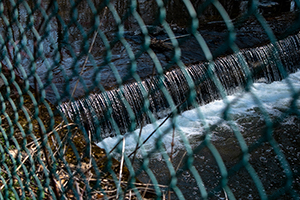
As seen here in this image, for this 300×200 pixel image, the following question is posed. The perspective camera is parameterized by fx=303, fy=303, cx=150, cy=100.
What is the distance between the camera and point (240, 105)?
19.8 ft

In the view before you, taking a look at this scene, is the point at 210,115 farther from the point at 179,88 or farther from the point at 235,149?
the point at 235,149

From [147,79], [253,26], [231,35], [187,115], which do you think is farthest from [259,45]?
[231,35]

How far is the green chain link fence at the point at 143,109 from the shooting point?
739 mm

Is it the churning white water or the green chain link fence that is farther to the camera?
the churning white water

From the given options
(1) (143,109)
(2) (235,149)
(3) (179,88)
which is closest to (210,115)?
(3) (179,88)

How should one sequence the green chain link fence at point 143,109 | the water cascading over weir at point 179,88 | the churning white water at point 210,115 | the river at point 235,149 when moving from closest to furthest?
the green chain link fence at point 143,109
the river at point 235,149
the water cascading over weir at point 179,88
the churning white water at point 210,115

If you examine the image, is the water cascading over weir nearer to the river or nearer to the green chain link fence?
the green chain link fence

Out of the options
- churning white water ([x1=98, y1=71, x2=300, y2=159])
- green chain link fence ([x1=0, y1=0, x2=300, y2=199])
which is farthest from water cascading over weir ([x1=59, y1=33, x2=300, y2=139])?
churning white water ([x1=98, y1=71, x2=300, y2=159])

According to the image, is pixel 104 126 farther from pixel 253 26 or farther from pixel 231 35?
pixel 253 26

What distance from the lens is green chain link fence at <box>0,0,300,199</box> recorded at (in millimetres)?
739

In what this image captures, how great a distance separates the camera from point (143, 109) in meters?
0.90

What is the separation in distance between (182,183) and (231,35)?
11.5ft

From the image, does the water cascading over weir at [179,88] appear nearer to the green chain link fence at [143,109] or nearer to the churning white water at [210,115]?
the green chain link fence at [143,109]

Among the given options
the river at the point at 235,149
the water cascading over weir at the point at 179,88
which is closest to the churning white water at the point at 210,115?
the river at the point at 235,149
